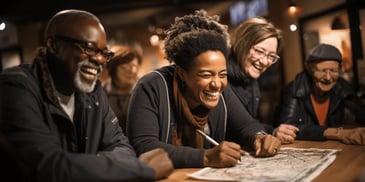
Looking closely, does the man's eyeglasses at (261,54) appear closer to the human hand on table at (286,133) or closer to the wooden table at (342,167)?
the human hand on table at (286,133)

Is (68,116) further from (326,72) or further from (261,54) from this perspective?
(326,72)

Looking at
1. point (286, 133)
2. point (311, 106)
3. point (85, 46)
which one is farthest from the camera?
point (311, 106)

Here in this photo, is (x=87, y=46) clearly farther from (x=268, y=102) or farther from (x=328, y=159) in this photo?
(x=268, y=102)

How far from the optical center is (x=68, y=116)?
1.57 m

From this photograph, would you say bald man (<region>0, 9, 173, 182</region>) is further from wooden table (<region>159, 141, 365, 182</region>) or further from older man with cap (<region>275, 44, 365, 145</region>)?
older man with cap (<region>275, 44, 365, 145</region>)

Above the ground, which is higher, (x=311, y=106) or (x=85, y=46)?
(x=85, y=46)

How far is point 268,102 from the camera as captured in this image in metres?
5.45

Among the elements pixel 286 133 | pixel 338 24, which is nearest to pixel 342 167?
pixel 286 133

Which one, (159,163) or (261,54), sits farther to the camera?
(261,54)

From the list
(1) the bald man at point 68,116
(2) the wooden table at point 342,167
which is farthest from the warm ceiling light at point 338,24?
(1) the bald man at point 68,116

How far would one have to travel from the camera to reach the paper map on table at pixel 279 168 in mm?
1451

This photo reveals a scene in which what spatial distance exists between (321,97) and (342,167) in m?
1.35

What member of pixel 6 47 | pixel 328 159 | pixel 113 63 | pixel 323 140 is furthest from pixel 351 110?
pixel 6 47

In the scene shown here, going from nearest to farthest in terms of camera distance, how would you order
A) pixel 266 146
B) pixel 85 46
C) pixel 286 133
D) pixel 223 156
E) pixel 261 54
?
pixel 85 46 < pixel 223 156 < pixel 266 146 < pixel 286 133 < pixel 261 54
